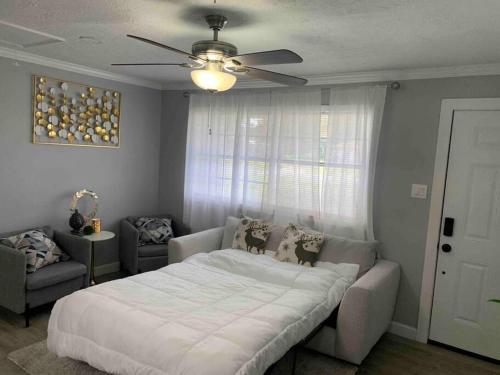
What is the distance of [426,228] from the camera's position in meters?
3.25

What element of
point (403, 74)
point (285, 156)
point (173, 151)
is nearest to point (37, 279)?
point (173, 151)

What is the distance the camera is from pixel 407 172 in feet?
10.9

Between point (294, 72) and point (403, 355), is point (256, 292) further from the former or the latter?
point (294, 72)

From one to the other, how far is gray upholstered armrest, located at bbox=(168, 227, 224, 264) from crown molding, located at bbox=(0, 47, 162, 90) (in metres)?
2.02

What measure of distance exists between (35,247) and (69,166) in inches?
39.9

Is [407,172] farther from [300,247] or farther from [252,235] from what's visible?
[252,235]

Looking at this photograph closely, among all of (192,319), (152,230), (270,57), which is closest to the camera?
(270,57)

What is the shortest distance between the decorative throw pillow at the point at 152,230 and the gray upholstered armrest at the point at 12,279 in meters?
1.40

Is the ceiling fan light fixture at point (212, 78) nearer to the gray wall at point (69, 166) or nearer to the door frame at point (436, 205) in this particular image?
the door frame at point (436, 205)

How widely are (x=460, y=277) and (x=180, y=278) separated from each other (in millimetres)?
A: 2339

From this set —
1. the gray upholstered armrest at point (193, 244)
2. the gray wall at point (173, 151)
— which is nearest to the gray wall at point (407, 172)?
the gray upholstered armrest at point (193, 244)

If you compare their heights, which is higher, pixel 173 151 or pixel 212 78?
pixel 212 78

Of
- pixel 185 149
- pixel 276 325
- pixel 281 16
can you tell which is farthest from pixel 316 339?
pixel 185 149

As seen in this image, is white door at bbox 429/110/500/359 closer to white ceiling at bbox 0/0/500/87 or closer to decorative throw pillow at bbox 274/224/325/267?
white ceiling at bbox 0/0/500/87
